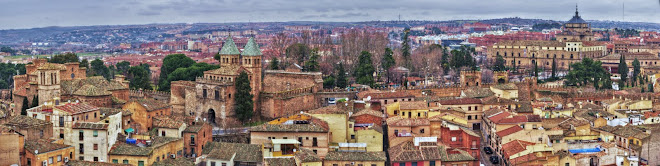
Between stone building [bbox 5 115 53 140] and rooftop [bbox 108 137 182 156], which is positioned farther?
rooftop [bbox 108 137 182 156]

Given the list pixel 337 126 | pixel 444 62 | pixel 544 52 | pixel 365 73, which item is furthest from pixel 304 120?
pixel 544 52

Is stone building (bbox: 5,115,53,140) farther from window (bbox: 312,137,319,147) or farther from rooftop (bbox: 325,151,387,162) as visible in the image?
rooftop (bbox: 325,151,387,162)

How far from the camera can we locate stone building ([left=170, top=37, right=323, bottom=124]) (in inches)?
950

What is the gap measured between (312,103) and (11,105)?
9.17m

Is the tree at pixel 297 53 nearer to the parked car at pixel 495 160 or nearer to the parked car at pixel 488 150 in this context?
the parked car at pixel 488 150

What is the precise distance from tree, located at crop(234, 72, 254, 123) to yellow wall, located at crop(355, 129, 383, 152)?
4398 millimetres

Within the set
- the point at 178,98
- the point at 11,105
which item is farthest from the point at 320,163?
the point at 11,105

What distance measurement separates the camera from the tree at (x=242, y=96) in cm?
2394

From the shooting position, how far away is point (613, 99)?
28.2 meters

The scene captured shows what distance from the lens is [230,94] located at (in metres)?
24.1

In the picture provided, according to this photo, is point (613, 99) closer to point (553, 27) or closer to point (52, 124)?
point (52, 124)

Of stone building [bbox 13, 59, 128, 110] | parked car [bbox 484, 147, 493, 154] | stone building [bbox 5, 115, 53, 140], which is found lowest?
parked car [bbox 484, 147, 493, 154]

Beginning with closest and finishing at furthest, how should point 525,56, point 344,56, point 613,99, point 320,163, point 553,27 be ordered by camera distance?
point 320,163 < point 613,99 < point 344,56 < point 525,56 < point 553,27

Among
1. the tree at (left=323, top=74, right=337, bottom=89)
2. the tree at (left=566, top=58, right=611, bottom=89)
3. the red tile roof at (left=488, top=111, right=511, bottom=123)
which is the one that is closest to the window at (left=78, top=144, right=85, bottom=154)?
the red tile roof at (left=488, top=111, right=511, bottom=123)
